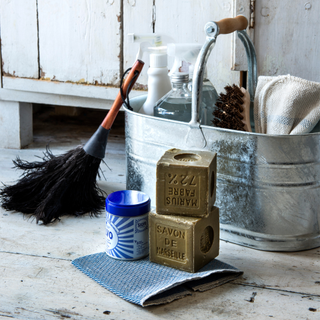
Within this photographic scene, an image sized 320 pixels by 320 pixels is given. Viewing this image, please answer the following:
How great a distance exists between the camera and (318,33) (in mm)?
1125

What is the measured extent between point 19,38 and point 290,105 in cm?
90

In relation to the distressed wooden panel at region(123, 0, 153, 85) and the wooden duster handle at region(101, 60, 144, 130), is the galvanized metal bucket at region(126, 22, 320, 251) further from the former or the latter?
the distressed wooden panel at region(123, 0, 153, 85)

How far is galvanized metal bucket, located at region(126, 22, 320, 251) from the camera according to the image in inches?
33.0

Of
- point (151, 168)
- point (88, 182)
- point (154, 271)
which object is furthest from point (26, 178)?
point (154, 271)

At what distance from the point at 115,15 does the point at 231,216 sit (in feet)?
2.28

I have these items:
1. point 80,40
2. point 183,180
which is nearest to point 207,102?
point 183,180

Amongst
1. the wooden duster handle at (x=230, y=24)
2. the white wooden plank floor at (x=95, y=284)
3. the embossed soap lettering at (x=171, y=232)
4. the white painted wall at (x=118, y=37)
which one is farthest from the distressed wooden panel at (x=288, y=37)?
the embossed soap lettering at (x=171, y=232)

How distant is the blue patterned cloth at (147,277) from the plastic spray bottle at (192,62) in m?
0.33

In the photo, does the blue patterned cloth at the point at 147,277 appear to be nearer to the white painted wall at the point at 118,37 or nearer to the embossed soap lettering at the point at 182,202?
the embossed soap lettering at the point at 182,202

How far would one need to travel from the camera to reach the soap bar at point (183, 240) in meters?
0.77

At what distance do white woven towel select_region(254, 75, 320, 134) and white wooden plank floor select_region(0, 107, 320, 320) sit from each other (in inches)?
9.7

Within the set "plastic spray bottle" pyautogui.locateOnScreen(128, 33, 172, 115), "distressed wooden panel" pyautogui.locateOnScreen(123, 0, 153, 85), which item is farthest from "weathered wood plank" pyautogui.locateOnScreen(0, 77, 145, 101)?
"plastic spray bottle" pyautogui.locateOnScreen(128, 33, 172, 115)

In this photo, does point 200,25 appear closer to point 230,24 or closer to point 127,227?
point 230,24

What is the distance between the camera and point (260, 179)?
86cm
